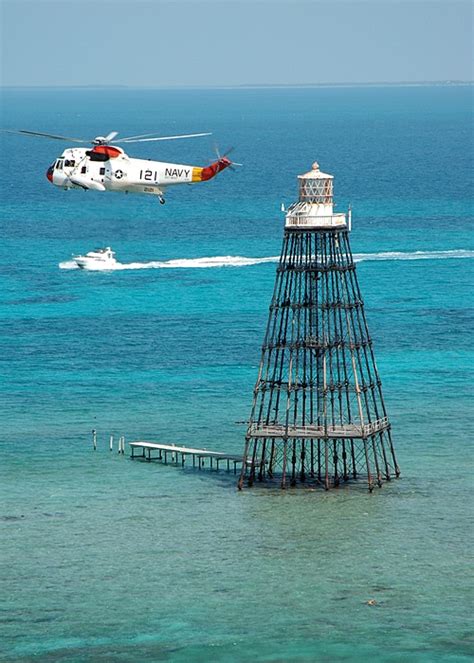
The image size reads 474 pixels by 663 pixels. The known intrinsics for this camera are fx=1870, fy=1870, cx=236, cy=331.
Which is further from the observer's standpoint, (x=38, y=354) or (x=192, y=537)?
(x=38, y=354)

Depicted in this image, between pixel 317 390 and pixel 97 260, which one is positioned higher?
pixel 97 260

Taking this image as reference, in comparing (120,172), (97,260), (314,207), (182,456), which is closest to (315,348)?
(314,207)

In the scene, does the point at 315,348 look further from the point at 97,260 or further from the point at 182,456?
the point at 97,260

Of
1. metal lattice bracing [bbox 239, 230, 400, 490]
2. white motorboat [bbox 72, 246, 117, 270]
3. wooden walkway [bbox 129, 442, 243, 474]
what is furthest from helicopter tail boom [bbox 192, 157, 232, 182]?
white motorboat [bbox 72, 246, 117, 270]

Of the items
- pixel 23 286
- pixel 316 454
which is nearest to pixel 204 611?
pixel 316 454

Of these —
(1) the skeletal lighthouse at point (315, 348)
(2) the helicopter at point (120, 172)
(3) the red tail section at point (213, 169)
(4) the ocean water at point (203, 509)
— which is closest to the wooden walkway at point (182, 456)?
(4) the ocean water at point (203, 509)

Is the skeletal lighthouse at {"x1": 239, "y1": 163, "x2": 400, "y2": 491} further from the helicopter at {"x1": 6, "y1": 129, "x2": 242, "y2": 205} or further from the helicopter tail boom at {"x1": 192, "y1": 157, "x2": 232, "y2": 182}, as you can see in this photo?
the helicopter at {"x1": 6, "y1": 129, "x2": 242, "y2": 205}

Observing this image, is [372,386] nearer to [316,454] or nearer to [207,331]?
[316,454]
